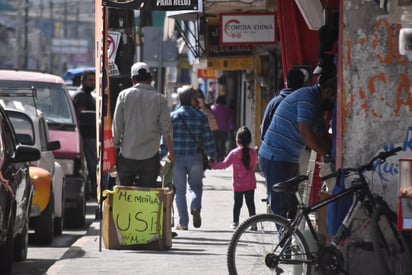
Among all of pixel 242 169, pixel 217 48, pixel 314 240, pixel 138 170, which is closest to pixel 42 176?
pixel 138 170

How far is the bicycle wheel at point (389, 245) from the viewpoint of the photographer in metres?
8.59

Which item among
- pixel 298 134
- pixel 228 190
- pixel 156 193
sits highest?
pixel 298 134

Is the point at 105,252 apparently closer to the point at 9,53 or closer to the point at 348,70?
the point at 348,70

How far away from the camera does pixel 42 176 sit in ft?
44.8

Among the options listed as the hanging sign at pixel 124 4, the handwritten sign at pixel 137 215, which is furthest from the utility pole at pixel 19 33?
the hanging sign at pixel 124 4

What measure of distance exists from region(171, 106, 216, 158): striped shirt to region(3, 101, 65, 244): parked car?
4.54 ft

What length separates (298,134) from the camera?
10.6 m

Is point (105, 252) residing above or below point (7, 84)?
below

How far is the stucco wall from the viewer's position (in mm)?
9078

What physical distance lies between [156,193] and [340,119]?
3697mm

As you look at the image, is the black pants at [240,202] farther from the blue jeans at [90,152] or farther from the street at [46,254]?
the blue jeans at [90,152]

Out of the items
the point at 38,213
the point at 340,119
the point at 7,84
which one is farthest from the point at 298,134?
the point at 7,84

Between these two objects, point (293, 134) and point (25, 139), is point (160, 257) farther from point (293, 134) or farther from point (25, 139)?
point (25, 139)

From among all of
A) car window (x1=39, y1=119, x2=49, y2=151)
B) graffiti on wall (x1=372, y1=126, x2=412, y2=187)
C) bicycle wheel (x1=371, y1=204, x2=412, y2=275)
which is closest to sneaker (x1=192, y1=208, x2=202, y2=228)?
car window (x1=39, y1=119, x2=49, y2=151)
